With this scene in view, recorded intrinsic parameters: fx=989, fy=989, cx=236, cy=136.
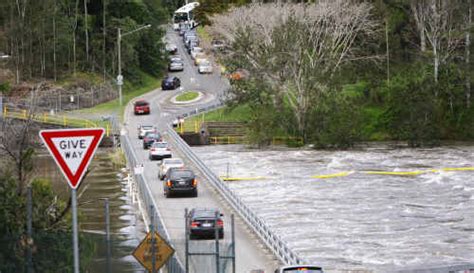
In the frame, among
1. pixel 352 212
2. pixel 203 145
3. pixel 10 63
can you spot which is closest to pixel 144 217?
pixel 352 212

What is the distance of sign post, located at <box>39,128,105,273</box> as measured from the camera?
12305 millimetres

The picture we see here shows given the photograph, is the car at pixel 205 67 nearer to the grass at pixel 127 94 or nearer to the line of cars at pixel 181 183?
A: the grass at pixel 127 94

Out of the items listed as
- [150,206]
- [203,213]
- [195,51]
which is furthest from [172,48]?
[150,206]

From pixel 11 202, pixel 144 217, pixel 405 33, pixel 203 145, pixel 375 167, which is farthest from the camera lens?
pixel 405 33

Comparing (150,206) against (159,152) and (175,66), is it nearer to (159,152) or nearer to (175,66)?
(159,152)

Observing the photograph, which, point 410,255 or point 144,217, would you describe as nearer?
point 410,255

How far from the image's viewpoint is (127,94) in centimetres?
10306

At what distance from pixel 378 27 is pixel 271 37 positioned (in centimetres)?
1530

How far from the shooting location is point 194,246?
25531mm

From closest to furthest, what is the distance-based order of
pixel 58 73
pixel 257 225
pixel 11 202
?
pixel 11 202 → pixel 257 225 → pixel 58 73

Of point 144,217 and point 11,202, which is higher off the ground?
point 11,202

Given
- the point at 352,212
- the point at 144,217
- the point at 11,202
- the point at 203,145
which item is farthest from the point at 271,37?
the point at 11,202

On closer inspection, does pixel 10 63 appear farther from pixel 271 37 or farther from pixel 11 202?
pixel 11 202

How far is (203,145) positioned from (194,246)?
2177 inches
